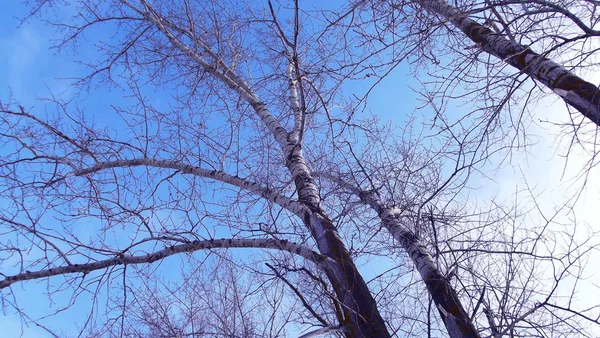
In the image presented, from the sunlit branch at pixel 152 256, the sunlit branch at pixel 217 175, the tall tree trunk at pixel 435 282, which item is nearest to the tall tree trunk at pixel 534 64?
the tall tree trunk at pixel 435 282

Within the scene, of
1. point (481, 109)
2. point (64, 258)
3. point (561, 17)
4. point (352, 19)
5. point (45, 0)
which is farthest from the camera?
point (45, 0)

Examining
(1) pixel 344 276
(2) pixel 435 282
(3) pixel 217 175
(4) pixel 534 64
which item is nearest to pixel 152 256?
(3) pixel 217 175

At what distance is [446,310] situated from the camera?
270 centimetres

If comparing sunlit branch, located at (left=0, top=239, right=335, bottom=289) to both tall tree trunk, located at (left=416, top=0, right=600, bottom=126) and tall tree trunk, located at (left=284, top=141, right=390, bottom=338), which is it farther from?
tall tree trunk, located at (left=416, top=0, right=600, bottom=126)

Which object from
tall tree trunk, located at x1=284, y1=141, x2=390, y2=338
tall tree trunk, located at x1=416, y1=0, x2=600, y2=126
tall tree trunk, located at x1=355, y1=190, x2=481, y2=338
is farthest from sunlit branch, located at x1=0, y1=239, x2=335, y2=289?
tall tree trunk, located at x1=416, y1=0, x2=600, y2=126

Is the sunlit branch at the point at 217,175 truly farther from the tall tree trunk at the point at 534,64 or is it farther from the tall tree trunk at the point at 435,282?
the tall tree trunk at the point at 534,64

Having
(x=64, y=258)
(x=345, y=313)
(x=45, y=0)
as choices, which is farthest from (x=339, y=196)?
(x=45, y=0)

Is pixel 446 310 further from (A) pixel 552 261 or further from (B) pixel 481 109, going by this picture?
(B) pixel 481 109

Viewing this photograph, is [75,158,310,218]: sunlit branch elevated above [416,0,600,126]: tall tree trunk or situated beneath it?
elevated above

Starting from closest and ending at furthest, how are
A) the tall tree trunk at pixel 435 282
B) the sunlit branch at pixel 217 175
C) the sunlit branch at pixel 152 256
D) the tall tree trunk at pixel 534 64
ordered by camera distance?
the tall tree trunk at pixel 534 64, the tall tree trunk at pixel 435 282, the sunlit branch at pixel 152 256, the sunlit branch at pixel 217 175

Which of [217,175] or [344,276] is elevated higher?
[217,175]

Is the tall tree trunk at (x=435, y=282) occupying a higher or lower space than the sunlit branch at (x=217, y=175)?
lower

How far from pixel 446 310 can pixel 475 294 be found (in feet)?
0.63

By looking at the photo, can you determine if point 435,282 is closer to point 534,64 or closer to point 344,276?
point 344,276
